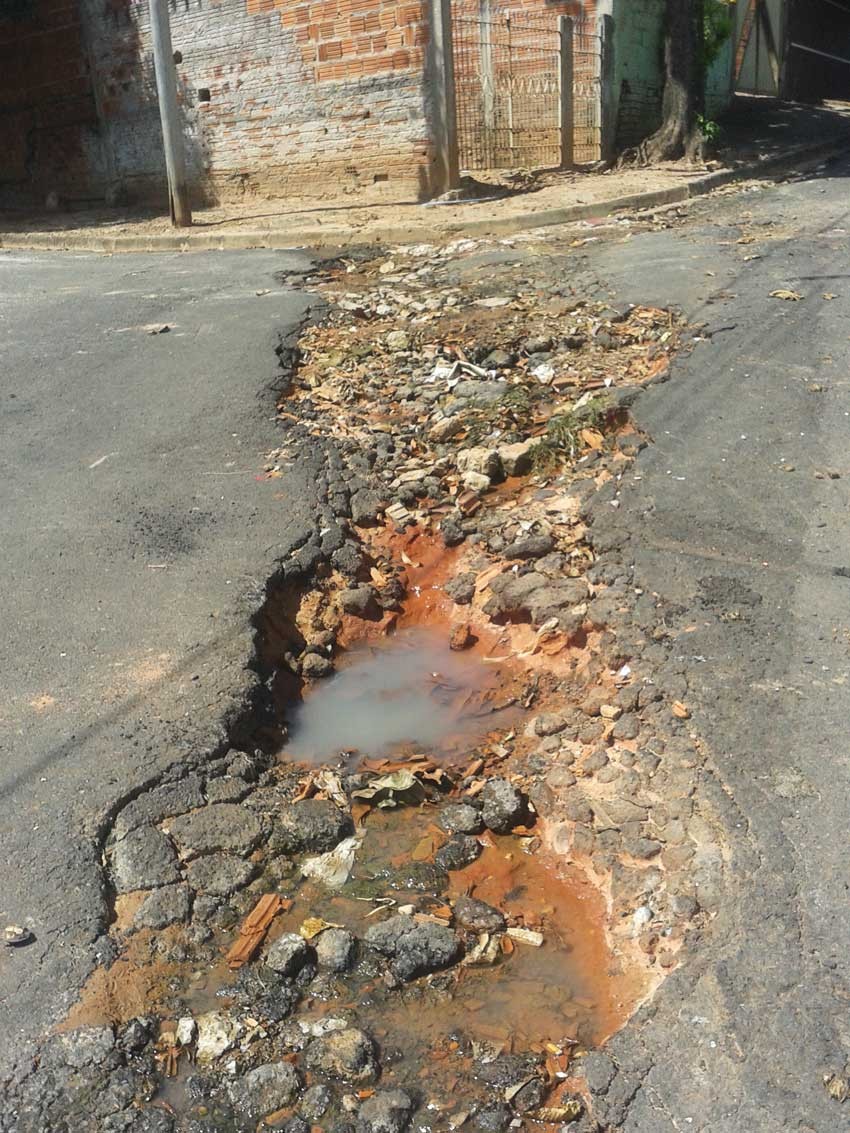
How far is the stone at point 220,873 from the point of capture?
3051 mm

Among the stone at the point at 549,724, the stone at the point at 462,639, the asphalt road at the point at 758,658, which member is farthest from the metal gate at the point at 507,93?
the stone at the point at 549,724

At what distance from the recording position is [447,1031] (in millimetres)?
2633

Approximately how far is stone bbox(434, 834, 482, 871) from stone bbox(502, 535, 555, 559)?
163cm

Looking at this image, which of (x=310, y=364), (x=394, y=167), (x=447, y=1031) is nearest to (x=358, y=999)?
(x=447, y=1031)

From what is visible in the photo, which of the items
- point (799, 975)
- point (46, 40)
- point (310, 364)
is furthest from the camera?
point (46, 40)

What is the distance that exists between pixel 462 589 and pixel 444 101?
29.4ft

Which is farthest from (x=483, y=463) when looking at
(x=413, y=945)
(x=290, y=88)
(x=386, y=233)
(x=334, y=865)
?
(x=290, y=88)

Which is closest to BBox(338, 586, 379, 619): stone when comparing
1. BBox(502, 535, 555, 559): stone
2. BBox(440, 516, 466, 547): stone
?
BBox(440, 516, 466, 547): stone

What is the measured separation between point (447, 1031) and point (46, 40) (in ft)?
60.6

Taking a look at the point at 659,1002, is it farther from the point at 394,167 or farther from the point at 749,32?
the point at 749,32

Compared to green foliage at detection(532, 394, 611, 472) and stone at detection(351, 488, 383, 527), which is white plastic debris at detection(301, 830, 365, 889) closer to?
stone at detection(351, 488, 383, 527)

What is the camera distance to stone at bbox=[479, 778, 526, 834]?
3383 millimetres

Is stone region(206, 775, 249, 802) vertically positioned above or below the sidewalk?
below

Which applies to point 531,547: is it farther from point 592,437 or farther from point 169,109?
point 169,109
